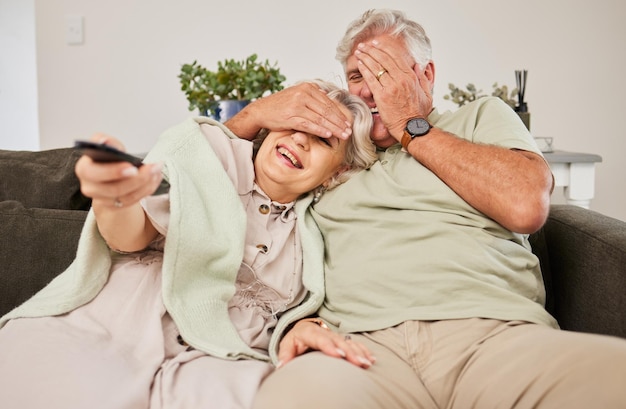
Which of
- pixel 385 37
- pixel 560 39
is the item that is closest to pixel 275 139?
pixel 385 37

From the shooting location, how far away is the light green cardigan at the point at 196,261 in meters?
1.32

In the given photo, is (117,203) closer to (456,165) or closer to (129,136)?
(456,165)

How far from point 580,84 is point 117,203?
7.82 feet

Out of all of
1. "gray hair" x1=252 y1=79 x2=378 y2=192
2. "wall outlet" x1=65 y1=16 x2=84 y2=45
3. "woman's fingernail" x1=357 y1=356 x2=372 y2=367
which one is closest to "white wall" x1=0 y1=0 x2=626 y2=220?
"wall outlet" x1=65 y1=16 x2=84 y2=45

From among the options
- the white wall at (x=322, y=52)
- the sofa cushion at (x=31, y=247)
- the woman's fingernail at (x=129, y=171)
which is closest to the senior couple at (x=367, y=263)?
the woman's fingernail at (x=129, y=171)

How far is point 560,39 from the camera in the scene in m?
2.82

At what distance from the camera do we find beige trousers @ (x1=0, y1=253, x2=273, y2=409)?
1146mm

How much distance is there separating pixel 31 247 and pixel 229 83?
35.2 inches

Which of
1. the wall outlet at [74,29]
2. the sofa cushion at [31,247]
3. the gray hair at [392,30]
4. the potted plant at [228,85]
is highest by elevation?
the wall outlet at [74,29]

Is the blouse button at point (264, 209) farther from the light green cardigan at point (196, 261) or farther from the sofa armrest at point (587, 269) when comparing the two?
→ the sofa armrest at point (587, 269)

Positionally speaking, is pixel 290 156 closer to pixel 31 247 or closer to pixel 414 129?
pixel 414 129

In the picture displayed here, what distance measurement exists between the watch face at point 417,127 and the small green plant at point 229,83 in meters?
0.83

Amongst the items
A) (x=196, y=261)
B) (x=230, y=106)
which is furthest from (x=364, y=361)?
(x=230, y=106)

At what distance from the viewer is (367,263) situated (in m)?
1.43
